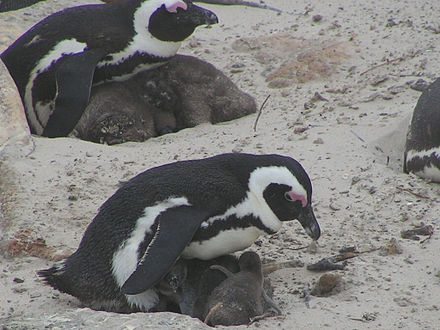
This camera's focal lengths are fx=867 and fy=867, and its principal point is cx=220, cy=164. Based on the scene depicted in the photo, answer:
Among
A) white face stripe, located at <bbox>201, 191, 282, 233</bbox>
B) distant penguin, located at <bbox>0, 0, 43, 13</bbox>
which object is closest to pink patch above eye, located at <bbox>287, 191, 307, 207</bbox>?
white face stripe, located at <bbox>201, 191, 282, 233</bbox>

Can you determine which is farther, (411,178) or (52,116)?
(52,116)

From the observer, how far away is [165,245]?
3.20 metres

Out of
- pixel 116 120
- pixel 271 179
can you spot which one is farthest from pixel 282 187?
pixel 116 120

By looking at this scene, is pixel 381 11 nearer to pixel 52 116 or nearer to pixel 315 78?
pixel 315 78

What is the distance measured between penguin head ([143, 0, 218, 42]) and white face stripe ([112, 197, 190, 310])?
266 cm

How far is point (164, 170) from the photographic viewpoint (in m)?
3.50

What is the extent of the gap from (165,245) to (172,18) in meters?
2.94

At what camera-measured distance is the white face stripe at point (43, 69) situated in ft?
18.4

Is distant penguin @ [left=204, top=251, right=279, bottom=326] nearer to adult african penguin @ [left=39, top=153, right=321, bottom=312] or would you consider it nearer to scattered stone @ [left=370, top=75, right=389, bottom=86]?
adult african penguin @ [left=39, top=153, right=321, bottom=312]

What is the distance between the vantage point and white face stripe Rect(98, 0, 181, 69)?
5.75m

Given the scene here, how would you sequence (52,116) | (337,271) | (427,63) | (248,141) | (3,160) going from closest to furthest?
(337,271) → (3,160) → (248,141) → (52,116) → (427,63)

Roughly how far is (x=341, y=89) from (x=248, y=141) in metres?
1.03

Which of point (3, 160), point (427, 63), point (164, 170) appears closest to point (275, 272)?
point (164, 170)

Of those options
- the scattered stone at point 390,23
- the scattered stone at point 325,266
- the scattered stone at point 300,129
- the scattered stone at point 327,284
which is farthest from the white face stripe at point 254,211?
the scattered stone at point 390,23
